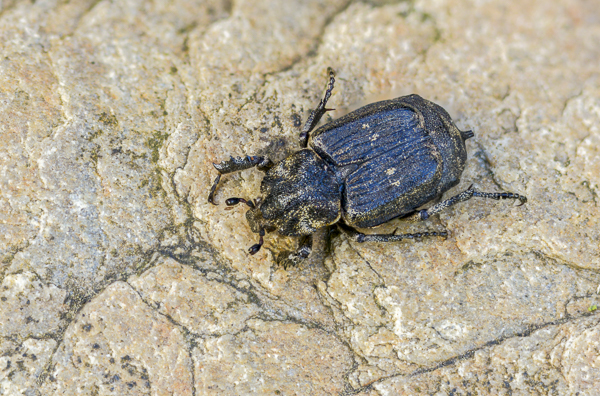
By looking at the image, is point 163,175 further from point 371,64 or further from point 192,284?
point 371,64

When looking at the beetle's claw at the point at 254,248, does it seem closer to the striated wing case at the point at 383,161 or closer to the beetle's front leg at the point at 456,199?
the striated wing case at the point at 383,161

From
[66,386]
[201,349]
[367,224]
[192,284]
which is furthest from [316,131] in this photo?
[66,386]

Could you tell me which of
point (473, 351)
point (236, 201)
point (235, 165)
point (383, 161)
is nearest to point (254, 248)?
point (236, 201)

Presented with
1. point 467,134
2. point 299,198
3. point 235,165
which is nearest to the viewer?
point 299,198

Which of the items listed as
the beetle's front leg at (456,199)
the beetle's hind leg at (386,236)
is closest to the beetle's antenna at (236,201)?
the beetle's hind leg at (386,236)

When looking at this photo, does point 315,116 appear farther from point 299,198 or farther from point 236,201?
point 236,201

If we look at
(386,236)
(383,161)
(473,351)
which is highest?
(383,161)
